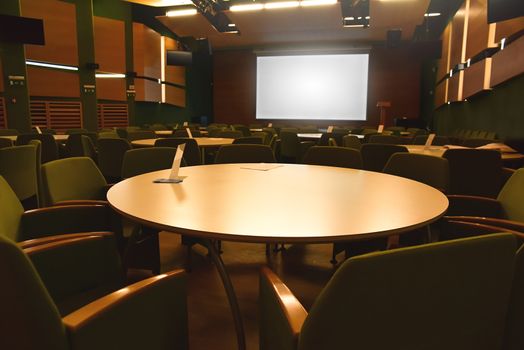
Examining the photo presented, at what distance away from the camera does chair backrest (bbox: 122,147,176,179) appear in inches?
104

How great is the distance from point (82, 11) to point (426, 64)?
10.8m

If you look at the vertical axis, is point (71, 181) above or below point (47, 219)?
above

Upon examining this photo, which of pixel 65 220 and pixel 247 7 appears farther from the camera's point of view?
pixel 247 7

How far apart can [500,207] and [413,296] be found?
1448mm

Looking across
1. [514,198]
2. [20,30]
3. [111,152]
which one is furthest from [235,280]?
[20,30]

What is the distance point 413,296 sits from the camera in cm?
71

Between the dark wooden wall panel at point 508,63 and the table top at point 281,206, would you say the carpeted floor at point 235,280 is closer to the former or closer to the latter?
the table top at point 281,206

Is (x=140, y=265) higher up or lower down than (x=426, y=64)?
lower down

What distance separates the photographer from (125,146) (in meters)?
3.88

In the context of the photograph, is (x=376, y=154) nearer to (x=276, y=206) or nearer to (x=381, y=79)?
(x=276, y=206)

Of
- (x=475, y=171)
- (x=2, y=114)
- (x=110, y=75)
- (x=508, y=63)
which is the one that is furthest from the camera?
(x=110, y=75)

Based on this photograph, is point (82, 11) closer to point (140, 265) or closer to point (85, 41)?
point (85, 41)

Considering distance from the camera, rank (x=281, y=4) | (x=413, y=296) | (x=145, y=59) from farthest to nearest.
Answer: (x=145, y=59), (x=281, y=4), (x=413, y=296)

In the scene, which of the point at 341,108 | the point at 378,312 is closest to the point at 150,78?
the point at 341,108
